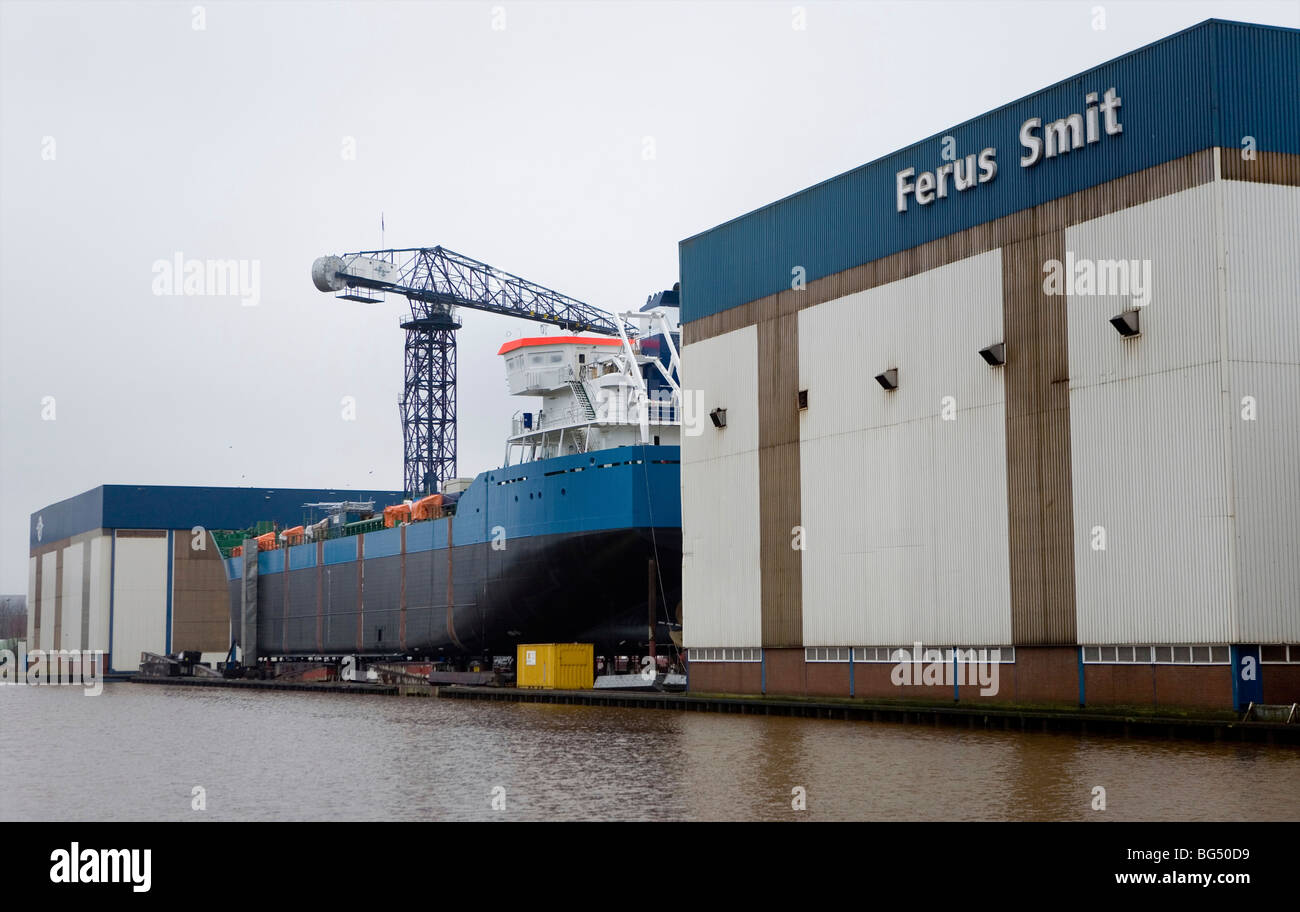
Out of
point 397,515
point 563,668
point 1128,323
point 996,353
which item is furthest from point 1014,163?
point 397,515

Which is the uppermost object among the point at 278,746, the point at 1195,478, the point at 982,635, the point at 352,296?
the point at 352,296

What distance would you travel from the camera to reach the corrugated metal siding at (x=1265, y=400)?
26516 mm

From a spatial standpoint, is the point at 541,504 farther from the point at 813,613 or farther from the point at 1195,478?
the point at 1195,478

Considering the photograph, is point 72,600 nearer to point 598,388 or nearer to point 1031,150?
point 598,388

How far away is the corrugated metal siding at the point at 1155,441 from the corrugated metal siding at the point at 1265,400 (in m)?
0.34

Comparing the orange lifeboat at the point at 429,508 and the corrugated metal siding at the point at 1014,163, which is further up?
the corrugated metal siding at the point at 1014,163

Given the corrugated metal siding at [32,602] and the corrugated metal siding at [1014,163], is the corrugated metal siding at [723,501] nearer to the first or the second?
the corrugated metal siding at [1014,163]

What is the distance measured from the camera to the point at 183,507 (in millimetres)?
103062

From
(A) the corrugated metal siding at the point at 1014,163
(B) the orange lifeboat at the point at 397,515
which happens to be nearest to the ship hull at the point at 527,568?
(B) the orange lifeboat at the point at 397,515

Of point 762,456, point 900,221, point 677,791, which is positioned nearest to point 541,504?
point 762,456

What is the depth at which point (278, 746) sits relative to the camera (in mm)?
29188

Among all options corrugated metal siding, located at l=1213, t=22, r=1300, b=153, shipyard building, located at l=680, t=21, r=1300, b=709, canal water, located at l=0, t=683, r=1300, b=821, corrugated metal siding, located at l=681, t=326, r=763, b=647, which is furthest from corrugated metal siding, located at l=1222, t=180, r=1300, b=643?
corrugated metal siding, located at l=681, t=326, r=763, b=647

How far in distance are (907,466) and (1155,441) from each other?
24.4 ft
